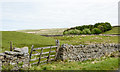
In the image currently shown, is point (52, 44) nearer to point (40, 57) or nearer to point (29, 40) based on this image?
point (29, 40)

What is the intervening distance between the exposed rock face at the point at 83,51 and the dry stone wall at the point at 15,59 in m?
6.13

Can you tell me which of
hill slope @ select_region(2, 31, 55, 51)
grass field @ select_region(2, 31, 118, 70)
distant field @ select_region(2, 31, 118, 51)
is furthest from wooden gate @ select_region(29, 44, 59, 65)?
distant field @ select_region(2, 31, 118, 51)

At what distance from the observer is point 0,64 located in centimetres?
916

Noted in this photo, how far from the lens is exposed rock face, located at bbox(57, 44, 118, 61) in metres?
16.5

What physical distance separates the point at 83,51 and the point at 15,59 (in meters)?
10.1

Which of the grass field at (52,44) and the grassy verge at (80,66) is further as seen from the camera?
the grass field at (52,44)

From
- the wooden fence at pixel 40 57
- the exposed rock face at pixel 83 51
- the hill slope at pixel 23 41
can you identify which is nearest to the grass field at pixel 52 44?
the hill slope at pixel 23 41

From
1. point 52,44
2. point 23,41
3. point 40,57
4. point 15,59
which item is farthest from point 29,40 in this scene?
point 15,59

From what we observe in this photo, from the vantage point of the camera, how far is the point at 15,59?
33.5 ft

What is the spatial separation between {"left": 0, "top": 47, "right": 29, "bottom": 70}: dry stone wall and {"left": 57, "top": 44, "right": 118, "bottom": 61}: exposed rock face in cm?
613

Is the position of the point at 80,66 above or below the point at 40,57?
below

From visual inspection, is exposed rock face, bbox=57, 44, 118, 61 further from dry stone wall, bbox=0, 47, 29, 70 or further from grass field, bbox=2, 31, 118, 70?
dry stone wall, bbox=0, 47, 29, 70

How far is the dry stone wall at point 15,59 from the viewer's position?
9.54 metres

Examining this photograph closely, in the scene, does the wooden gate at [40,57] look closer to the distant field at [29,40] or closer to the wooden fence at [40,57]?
the wooden fence at [40,57]
